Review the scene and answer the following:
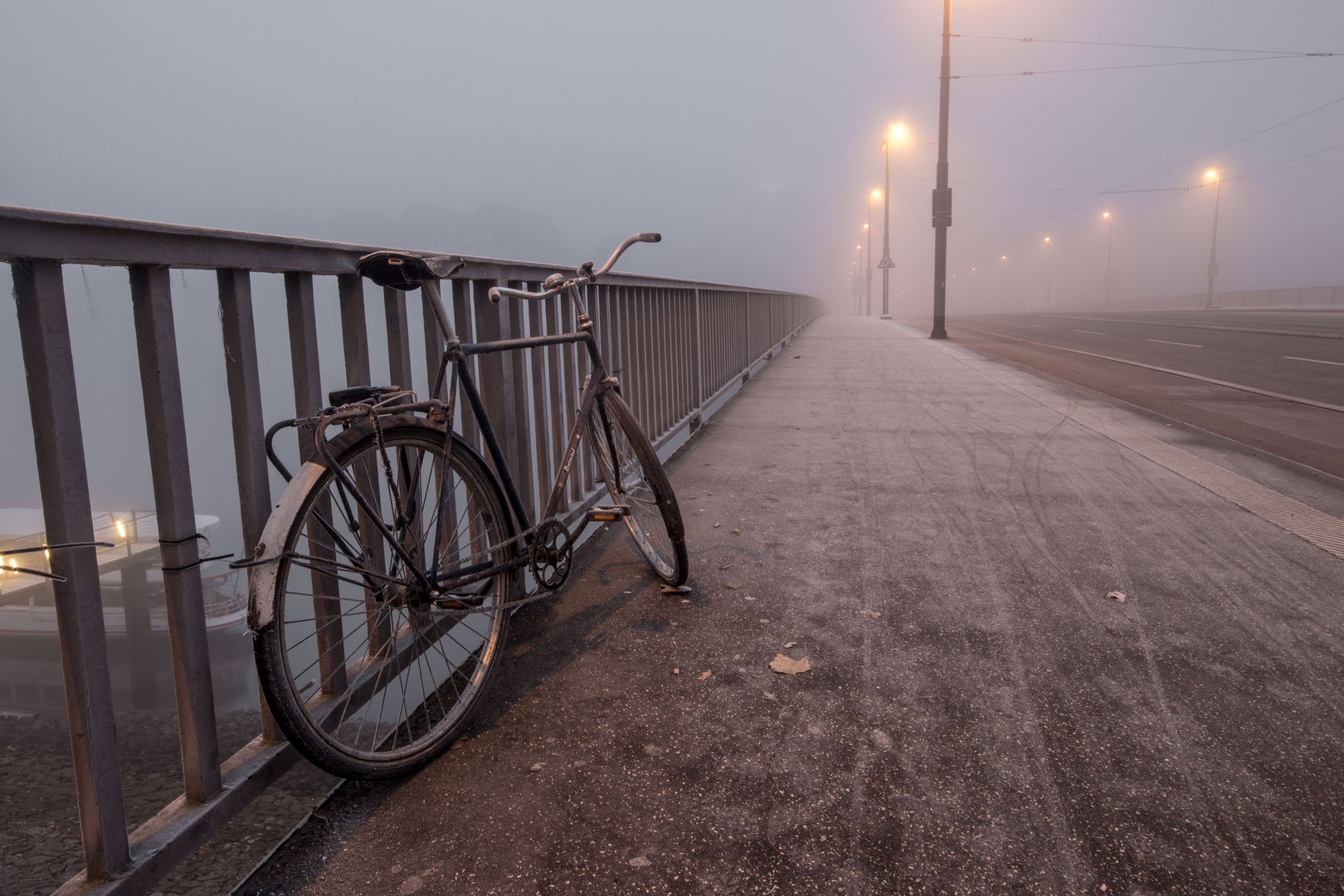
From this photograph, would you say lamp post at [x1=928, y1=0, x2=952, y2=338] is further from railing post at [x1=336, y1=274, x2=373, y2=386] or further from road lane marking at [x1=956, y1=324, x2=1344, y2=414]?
railing post at [x1=336, y1=274, x2=373, y2=386]

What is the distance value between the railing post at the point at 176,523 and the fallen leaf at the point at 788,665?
1.58 metres

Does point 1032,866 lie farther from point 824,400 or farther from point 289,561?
point 824,400

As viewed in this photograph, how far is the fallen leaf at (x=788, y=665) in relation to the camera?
2.49 meters

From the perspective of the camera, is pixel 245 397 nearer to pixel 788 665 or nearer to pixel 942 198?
pixel 788 665

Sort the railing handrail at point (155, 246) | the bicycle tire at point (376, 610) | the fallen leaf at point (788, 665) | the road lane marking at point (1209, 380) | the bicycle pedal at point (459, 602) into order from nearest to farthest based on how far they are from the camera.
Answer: the railing handrail at point (155, 246), the bicycle tire at point (376, 610), the bicycle pedal at point (459, 602), the fallen leaf at point (788, 665), the road lane marking at point (1209, 380)

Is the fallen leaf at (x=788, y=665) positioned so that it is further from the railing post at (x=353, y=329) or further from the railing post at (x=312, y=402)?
the railing post at (x=353, y=329)

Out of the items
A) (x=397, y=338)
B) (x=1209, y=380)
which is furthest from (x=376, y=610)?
(x=1209, y=380)

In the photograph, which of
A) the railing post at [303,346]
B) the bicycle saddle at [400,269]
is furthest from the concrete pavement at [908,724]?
the bicycle saddle at [400,269]

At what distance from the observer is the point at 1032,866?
5.29ft

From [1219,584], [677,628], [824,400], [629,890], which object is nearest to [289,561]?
[629,890]

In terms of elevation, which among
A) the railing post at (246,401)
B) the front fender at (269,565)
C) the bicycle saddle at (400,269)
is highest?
the bicycle saddle at (400,269)

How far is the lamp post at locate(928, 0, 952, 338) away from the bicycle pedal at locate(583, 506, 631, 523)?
18.9 meters

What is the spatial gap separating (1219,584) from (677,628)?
87.5 inches

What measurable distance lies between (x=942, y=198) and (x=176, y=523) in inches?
890
